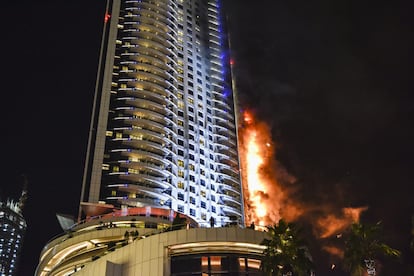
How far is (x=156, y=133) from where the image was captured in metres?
97.1

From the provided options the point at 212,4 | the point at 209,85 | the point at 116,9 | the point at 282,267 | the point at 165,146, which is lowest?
the point at 282,267

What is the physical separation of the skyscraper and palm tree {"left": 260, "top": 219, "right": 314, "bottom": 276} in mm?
47553

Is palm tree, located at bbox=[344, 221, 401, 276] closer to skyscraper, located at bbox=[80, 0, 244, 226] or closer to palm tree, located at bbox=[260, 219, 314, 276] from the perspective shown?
palm tree, located at bbox=[260, 219, 314, 276]

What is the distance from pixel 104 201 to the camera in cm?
8238

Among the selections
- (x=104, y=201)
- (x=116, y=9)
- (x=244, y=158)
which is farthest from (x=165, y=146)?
(x=116, y=9)

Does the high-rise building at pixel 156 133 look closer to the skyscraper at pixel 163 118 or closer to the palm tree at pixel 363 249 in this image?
the skyscraper at pixel 163 118

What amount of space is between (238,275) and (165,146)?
64.6 m

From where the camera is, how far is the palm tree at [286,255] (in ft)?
106

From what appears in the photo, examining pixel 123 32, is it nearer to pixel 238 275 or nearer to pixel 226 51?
pixel 226 51

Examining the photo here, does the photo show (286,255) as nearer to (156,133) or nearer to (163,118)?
(156,133)

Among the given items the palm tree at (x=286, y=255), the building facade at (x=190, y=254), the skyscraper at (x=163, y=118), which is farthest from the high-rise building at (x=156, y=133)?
the palm tree at (x=286, y=255)

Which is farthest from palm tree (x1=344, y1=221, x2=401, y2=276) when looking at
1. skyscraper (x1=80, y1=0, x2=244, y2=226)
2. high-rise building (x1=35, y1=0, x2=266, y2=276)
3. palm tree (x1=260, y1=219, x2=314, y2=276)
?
skyscraper (x1=80, y1=0, x2=244, y2=226)

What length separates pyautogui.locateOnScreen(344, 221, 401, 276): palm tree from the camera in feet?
113

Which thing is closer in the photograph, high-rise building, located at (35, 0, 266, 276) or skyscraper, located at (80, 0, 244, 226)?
high-rise building, located at (35, 0, 266, 276)
